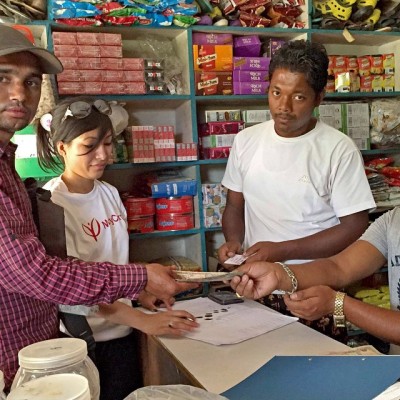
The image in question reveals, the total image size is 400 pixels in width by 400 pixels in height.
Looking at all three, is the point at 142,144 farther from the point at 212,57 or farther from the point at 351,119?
the point at 351,119

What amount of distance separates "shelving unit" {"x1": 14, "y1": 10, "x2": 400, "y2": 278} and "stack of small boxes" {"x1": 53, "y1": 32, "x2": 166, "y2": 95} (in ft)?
0.18

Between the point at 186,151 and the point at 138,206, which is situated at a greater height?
the point at 186,151

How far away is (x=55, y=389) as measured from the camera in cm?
53

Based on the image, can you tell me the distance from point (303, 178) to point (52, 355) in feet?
4.48

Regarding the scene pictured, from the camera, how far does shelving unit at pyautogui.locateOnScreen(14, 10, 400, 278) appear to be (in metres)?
2.52

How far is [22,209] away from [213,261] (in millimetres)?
1926

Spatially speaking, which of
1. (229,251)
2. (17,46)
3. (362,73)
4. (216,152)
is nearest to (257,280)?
(229,251)

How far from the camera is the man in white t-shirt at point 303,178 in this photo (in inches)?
69.7

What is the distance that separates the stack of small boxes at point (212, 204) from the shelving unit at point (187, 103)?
0.11 feet

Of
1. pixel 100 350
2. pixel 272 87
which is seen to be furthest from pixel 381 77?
pixel 100 350

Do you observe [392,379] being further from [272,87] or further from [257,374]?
[272,87]

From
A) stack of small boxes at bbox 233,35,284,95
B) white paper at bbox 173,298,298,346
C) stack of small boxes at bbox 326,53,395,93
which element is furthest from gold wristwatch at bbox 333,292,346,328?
stack of small boxes at bbox 326,53,395,93

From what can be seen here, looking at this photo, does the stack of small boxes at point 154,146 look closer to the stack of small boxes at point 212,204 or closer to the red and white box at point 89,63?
the stack of small boxes at point 212,204

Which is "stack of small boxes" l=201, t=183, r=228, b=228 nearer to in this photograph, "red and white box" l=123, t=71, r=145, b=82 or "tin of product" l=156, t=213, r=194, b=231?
"tin of product" l=156, t=213, r=194, b=231
